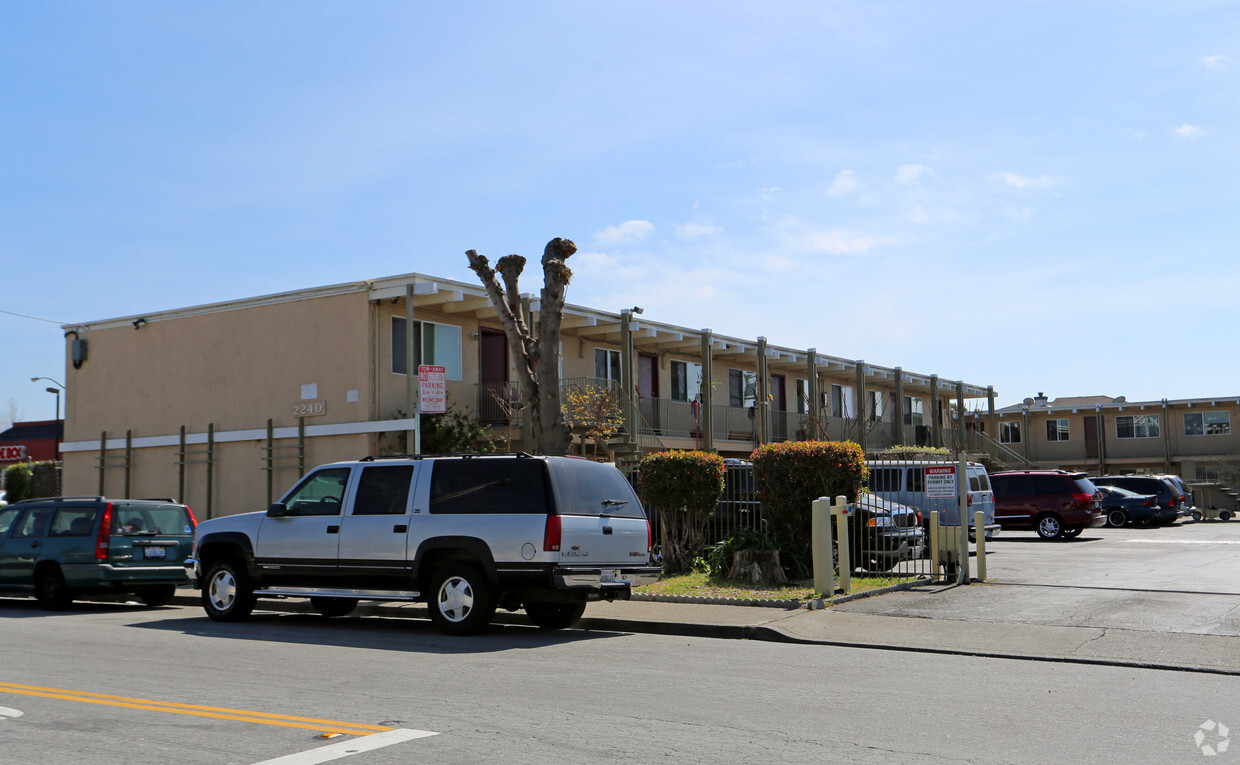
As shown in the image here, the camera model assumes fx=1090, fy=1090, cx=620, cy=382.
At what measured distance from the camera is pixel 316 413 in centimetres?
2384

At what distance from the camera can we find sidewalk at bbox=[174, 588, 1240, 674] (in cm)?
991

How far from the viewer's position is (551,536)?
439 inches

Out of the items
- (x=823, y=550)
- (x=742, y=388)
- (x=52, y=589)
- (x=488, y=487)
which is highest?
(x=742, y=388)

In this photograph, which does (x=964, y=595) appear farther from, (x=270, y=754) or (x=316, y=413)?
(x=316, y=413)

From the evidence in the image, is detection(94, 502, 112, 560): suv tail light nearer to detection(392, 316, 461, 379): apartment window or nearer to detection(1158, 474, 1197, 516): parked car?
detection(392, 316, 461, 379): apartment window

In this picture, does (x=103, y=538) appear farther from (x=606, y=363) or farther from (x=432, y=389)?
(x=606, y=363)

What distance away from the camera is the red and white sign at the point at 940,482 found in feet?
48.3

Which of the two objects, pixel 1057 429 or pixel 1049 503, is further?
pixel 1057 429

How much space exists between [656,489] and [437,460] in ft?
16.9

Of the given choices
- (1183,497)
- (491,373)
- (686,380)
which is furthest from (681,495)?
(1183,497)

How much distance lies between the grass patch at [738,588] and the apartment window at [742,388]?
62.1ft

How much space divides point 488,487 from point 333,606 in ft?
12.0

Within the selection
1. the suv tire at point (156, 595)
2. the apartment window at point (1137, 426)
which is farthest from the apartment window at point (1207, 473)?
the suv tire at point (156, 595)

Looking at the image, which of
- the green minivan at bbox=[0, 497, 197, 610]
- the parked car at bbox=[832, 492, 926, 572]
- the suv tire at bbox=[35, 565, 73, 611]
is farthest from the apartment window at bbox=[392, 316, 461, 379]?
the parked car at bbox=[832, 492, 926, 572]
